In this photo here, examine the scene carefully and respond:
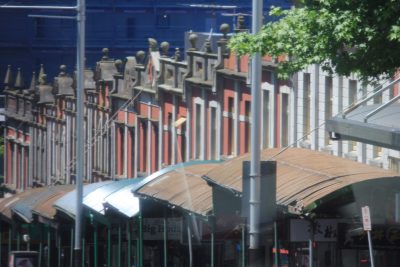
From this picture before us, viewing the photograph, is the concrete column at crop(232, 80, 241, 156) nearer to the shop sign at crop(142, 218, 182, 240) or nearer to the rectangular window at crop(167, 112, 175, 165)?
the shop sign at crop(142, 218, 182, 240)

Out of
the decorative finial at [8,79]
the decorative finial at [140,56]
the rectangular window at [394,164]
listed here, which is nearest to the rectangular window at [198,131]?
the decorative finial at [140,56]

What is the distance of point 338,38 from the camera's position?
20.2 meters

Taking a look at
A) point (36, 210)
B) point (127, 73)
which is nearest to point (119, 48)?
point (127, 73)

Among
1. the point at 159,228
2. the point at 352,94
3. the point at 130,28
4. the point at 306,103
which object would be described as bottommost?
the point at 159,228

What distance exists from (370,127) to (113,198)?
24.1 m

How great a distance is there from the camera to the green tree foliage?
1984 cm

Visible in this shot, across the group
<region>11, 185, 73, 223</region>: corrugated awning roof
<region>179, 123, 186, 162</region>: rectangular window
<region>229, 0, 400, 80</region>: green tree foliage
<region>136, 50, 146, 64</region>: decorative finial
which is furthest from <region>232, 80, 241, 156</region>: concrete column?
<region>229, 0, 400, 80</region>: green tree foliage

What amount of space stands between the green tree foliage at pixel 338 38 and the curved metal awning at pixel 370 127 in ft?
3.72

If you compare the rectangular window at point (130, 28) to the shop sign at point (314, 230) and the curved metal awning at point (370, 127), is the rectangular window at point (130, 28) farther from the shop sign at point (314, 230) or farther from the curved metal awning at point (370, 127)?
the curved metal awning at point (370, 127)

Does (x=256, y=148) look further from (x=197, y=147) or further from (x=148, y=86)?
(x=148, y=86)

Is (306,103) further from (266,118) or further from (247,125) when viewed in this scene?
(247,125)

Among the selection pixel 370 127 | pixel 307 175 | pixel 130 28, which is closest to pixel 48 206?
pixel 307 175

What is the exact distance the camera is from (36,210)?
183ft

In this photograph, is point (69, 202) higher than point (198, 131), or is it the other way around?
point (198, 131)
